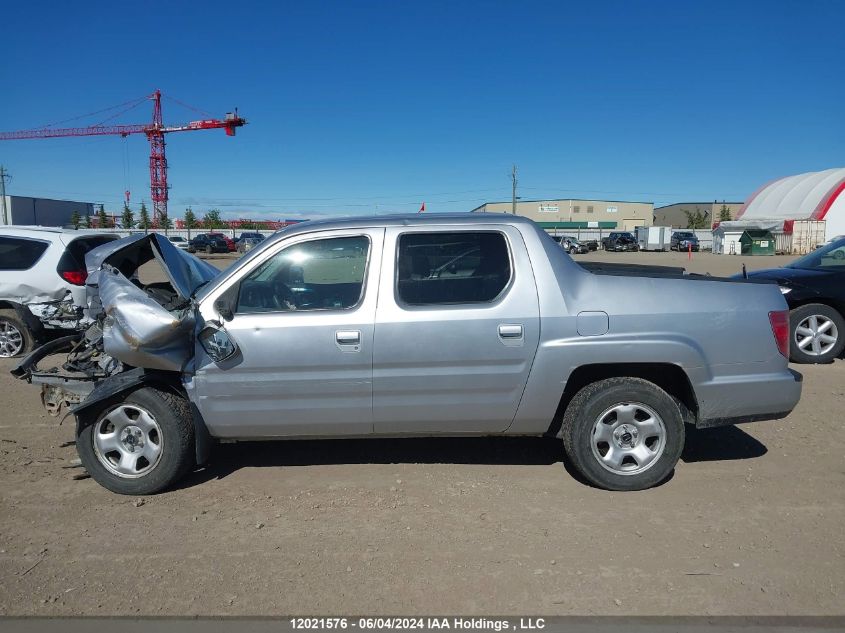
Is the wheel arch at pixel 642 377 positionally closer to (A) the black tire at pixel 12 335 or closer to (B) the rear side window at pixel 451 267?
(B) the rear side window at pixel 451 267

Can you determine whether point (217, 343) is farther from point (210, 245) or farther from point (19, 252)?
point (210, 245)

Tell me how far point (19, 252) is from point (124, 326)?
18.5ft

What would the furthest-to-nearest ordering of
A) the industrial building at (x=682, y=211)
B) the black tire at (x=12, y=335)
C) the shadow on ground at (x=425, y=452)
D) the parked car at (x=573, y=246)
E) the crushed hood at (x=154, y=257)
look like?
the industrial building at (x=682, y=211), the parked car at (x=573, y=246), the black tire at (x=12, y=335), the shadow on ground at (x=425, y=452), the crushed hood at (x=154, y=257)

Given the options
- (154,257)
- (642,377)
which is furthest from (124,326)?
(642,377)

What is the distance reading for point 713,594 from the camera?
315 centimetres

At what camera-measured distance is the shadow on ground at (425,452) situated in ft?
16.1

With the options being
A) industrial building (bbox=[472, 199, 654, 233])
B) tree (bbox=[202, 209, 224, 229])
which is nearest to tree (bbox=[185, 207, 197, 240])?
tree (bbox=[202, 209, 224, 229])

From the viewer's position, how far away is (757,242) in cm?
4844

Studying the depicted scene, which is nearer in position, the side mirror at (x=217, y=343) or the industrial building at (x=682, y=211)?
the side mirror at (x=217, y=343)

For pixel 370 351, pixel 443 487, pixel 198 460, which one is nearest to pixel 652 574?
pixel 443 487

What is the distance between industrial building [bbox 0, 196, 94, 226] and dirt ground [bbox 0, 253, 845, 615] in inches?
2227

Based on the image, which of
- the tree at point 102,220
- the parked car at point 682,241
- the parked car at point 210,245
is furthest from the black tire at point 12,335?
the tree at point 102,220

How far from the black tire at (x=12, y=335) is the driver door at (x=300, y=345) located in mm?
5671

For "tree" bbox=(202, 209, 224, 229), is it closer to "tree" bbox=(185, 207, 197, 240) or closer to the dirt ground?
"tree" bbox=(185, 207, 197, 240)
